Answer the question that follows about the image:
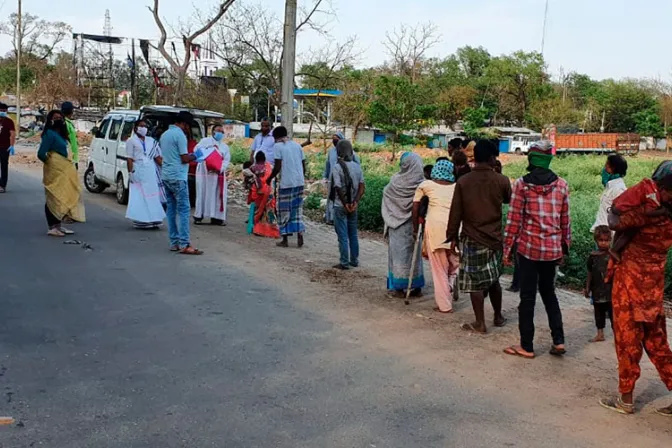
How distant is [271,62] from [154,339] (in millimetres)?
19149

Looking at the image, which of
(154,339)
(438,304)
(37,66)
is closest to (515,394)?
(438,304)

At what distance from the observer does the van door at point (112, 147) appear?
47.5 ft

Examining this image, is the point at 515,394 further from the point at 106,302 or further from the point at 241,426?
the point at 106,302

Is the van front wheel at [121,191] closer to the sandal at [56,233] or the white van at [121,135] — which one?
the white van at [121,135]

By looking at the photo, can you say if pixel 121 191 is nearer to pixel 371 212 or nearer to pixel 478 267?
pixel 371 212

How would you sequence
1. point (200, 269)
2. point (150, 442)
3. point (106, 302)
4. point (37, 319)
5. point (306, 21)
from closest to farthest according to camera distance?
point (150, 442)
point (37, 319)
point (106, 302)
point (200, 269)
point (306, 21)

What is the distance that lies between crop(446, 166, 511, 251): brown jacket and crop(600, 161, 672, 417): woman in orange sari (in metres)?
1.59

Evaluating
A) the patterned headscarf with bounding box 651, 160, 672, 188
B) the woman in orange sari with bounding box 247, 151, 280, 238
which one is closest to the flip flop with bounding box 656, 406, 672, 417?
the patterned headscarf with bounding box 651, 160, 672, 188

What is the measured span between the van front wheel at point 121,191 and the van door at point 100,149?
0.84m

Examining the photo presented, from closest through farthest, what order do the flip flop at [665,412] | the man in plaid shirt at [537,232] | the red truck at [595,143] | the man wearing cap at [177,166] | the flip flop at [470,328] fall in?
the flip flop at [665,412]
the man in plaid shirt at [537,232]
the flip flop at [470,328]
the man wearing cap at [177,166]
the red truck at [595,143]

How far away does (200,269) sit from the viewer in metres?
8.63

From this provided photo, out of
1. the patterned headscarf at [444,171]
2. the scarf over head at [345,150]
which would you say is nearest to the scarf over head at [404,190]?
the patterned headscarf at [444,171]

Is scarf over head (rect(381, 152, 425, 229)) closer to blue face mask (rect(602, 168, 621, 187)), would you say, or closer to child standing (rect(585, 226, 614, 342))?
child standing (rect(585, 226, 614, 342))

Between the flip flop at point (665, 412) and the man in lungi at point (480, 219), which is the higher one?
the man in lungi at point (480, 219)
